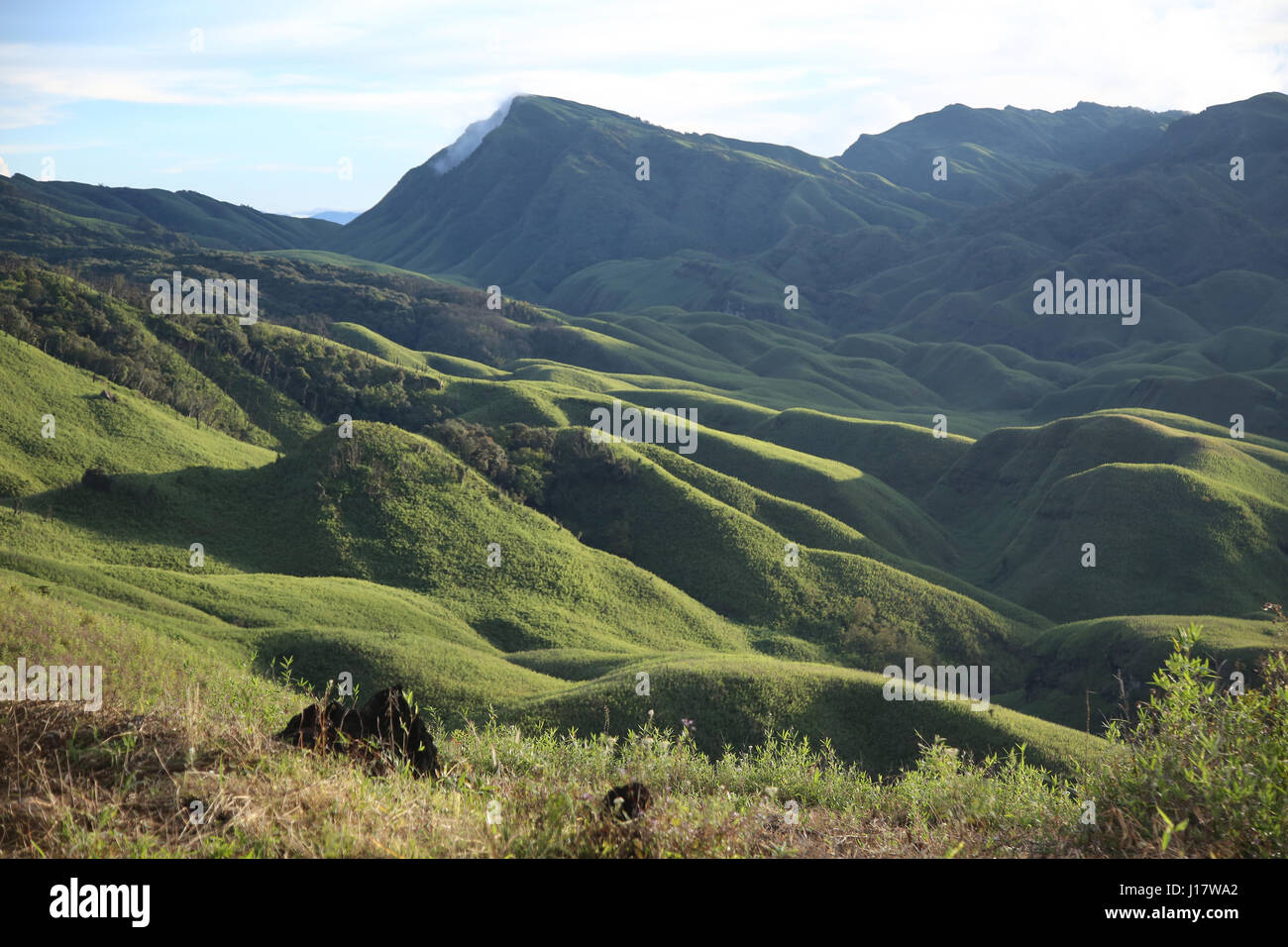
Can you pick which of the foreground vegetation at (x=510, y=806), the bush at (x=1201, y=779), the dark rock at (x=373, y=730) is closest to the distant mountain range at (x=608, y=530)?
the bush at (x=1201, y=779)

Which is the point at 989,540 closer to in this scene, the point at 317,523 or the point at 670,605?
the point at 670,605

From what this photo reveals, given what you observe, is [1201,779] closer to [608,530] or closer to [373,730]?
[373,730]

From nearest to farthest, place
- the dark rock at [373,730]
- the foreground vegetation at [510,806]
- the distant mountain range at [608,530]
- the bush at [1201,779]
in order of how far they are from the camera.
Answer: the foreground vegetation at [510,806]
the bush at [1201,779]
the dark rock at [373,730]
the distant mountain range at [608,530]

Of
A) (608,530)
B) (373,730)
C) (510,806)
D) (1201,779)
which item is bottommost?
(608,530)

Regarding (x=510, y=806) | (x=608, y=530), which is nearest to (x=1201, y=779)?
(x=510, y=806)

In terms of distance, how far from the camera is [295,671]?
26.0 metres

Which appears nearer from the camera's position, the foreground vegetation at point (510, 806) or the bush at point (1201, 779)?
the foreground vegetation at point (510, 806)

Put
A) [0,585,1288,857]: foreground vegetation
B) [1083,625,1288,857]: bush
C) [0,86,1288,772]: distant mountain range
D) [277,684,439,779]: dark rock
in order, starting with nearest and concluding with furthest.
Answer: [0,585,1288,857]: foreground vegetation → [1083,625,1288,857]: bush → [277,684,439,779]: dark rock → [0,86,1288,772]: distant mountain range

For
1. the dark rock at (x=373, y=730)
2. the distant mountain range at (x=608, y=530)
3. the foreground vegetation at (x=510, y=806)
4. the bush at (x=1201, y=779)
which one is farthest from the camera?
the distant mountain range at (x=608, y=530)

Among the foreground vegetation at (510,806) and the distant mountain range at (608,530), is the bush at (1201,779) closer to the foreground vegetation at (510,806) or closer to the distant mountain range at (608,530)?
the foreground vegetation at (510,806)

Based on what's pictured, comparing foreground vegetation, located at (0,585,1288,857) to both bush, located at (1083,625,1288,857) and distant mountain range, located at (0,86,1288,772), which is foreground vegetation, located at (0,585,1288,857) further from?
distant mountain range, located at (0,86,1288,772)

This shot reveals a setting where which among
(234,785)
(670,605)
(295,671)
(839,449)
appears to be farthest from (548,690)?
(839,449)

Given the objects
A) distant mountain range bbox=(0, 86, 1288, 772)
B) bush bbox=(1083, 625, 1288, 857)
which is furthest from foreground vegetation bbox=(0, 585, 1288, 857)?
distant mountain range bbox=(0, 86, 1288, 772)
